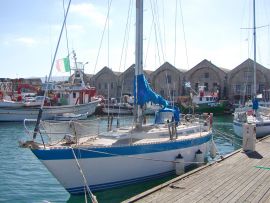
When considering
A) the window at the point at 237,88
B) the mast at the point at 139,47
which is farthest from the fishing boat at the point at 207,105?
the mast at the point at 139,47

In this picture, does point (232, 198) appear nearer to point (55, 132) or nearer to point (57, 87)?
point (55, 132)

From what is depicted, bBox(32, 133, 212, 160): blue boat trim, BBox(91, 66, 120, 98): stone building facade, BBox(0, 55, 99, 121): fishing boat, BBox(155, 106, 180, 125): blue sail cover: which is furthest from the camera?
BBox(91, 66, 120, 98): stone building facade

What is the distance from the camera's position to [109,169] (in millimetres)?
12781

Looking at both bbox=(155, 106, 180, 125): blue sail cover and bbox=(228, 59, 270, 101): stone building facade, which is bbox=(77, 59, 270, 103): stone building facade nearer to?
bbox=(228, 59, 270, 101): stone building facade

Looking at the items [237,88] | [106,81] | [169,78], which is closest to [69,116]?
[169,78]

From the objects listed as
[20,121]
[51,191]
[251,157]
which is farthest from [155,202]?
[20,121]

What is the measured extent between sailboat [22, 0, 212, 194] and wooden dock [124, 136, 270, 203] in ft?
5.63

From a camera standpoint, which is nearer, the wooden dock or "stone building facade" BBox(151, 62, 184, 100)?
the wooden dock

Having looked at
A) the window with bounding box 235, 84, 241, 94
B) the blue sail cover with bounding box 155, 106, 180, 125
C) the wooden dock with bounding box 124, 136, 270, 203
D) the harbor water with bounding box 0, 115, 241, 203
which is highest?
the window with bounding box 235, 84, 241, 94

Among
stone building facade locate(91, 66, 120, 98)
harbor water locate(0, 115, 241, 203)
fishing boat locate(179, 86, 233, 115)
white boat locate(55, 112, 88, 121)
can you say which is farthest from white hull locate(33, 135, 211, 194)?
stone building facade locate(91, 66, 120, 98)

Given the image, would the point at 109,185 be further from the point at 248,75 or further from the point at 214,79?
the point at 214,79

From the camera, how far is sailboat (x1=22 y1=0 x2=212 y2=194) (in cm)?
1216

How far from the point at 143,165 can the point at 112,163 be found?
152 cm

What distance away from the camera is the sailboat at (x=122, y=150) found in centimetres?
1216
